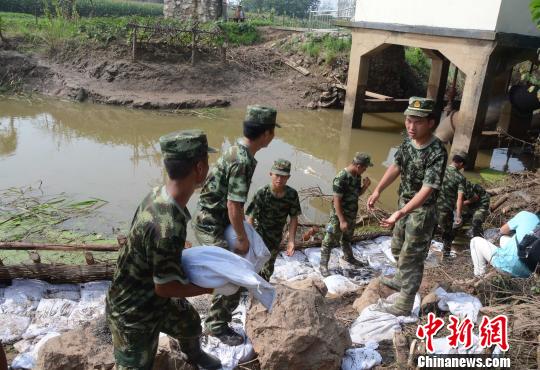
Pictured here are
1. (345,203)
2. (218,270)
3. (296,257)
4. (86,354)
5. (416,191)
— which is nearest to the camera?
(218,270)

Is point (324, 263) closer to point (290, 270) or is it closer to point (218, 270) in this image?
point (290, 270)

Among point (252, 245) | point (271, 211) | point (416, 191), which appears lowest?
point (271, 211)

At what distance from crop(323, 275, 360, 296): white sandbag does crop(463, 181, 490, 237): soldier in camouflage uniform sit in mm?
2219

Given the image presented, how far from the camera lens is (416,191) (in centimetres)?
394

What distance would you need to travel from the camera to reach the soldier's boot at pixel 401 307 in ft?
12.5

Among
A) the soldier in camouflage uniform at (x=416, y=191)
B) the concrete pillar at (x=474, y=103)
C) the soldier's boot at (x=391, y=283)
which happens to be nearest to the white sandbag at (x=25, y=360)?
the soldier in camouflage uniform at (x=416, y=191)

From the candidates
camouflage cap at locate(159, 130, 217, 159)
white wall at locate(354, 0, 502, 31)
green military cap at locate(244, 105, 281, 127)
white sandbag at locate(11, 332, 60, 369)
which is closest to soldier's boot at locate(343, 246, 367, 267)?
green military cap at locate(244, 105, 281, 127)

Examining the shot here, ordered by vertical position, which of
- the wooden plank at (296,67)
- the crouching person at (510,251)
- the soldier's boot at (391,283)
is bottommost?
the soldier's boot at (391,283)

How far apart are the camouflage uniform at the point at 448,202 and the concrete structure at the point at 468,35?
376 centimetres

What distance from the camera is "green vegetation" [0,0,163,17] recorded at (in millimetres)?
27250

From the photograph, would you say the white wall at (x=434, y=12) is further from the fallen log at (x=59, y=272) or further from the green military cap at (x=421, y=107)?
the fallen log at (x=59, y=272)

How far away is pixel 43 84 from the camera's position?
14.8 metres

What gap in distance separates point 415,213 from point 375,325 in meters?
1.01

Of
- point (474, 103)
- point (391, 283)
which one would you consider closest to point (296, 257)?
point (391, 283)
